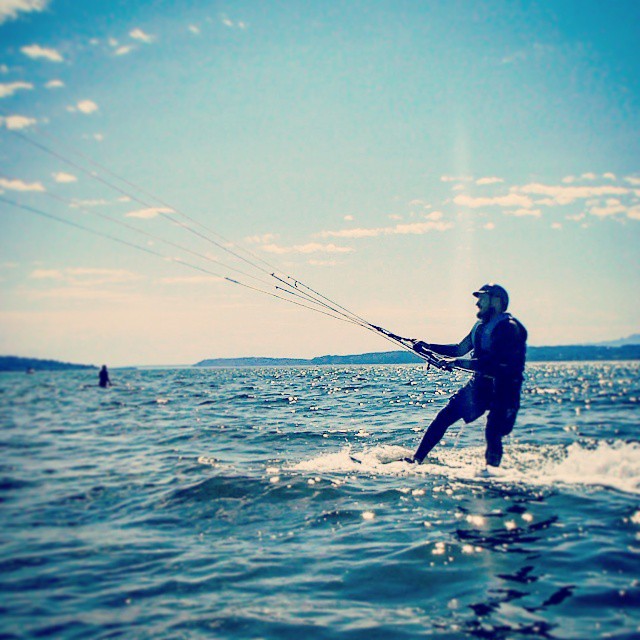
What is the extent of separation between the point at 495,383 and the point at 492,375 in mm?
178

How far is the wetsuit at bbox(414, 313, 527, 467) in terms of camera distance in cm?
959

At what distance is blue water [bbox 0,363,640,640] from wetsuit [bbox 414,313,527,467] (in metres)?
0.86

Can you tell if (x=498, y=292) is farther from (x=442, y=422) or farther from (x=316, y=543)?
→ (x=316, y=543)

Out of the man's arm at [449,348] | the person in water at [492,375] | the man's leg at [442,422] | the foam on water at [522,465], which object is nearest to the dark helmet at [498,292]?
the person in water at [492,375]

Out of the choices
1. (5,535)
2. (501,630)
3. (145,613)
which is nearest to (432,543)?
(501,630)

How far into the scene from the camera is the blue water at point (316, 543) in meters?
4.42

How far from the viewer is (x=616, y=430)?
15047mm

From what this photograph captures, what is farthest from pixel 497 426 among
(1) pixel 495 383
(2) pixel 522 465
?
(2) pixel 522 465

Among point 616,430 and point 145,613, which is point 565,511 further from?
point 616,430

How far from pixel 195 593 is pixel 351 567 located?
1.69 meters

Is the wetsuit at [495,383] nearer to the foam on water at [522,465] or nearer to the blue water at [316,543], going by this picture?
the foam on water at [522,465]

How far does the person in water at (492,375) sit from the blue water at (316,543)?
76cm

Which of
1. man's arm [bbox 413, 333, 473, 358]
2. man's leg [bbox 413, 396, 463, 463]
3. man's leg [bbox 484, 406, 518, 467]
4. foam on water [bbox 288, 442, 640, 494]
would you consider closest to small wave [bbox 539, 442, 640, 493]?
foam on water [bbox 288, 442, 640, 494]

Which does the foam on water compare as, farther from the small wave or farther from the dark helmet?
the dark helmet
